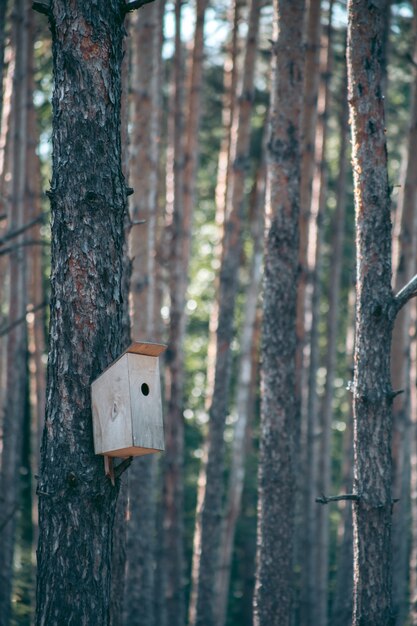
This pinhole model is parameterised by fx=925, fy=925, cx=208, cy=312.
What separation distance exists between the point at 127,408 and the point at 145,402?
0.67ft

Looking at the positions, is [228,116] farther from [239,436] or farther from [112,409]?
[112,409]

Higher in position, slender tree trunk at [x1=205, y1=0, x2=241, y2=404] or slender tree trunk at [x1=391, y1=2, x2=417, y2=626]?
slender tree trunk at [x1=205, y1=0, x2=241, y2=404]

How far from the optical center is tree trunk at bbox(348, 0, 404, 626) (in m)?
6.70

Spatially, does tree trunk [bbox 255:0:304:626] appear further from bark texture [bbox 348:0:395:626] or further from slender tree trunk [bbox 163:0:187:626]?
slender tree trunk [bbox 163:0:187:626]

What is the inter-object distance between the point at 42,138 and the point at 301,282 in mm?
8363

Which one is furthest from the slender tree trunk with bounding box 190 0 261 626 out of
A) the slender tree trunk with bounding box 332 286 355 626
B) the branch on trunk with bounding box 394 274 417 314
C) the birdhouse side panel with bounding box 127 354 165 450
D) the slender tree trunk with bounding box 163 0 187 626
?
the birdhouse side panel with bounding box 127 354 165 450

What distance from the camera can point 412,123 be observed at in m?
13.0

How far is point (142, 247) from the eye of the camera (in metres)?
10.9

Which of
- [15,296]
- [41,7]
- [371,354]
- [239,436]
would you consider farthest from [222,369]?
[41,7]

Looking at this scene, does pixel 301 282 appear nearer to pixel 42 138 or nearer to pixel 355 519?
pixel 355 519

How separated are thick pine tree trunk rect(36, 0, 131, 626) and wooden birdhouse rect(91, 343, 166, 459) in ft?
0.30

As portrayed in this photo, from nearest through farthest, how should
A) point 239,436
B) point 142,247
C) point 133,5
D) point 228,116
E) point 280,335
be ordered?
point 133,5
point 280,335
point 142,247
point 239,436
point 228,116

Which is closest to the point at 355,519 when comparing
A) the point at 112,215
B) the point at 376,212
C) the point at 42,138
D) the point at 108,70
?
the point at 376,212

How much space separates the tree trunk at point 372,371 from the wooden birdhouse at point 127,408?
5.81ft
